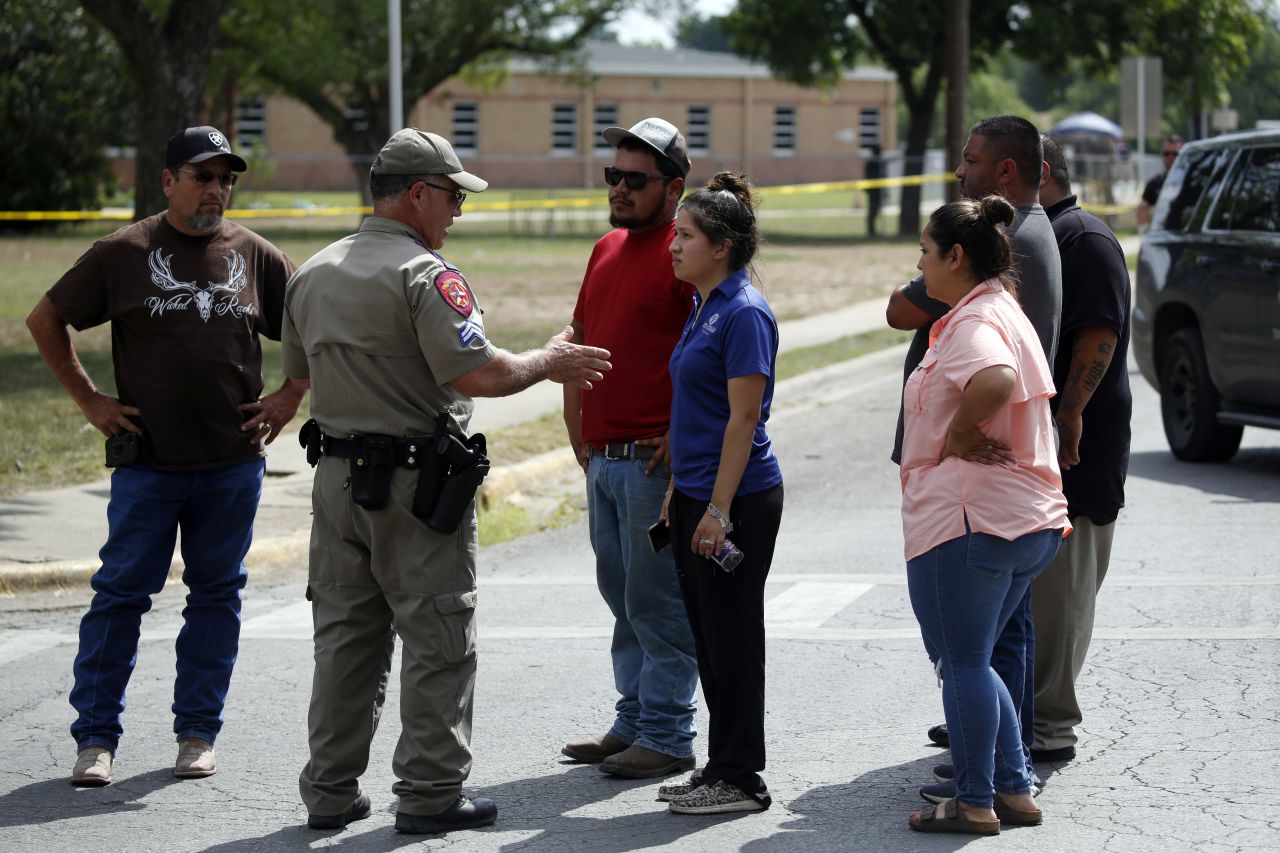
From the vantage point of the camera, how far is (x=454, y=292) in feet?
15.1

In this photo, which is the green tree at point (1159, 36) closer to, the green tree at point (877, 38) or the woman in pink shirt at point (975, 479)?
the green tree at point (877, 38)

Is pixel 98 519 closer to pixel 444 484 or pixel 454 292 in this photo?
pixel 444 484

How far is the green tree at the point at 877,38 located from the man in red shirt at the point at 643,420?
32.2 m

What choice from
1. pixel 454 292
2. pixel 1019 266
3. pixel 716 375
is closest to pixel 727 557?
pixel 716 375

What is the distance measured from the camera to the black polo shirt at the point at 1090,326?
16.7 ft

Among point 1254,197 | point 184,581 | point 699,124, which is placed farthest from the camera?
point 699,124

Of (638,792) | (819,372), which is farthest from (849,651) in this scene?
(819,372)

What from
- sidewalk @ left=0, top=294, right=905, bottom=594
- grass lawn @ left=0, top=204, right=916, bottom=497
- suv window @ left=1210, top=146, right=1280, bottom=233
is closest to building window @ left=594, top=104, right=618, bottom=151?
grass lawn @ left=0, top=204, right=916, bottom=497

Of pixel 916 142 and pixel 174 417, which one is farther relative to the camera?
pixel 916 142

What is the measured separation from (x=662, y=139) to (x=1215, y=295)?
6120mm

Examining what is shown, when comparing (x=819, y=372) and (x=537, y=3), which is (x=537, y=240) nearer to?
(x=537, y=3)

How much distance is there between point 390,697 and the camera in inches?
242

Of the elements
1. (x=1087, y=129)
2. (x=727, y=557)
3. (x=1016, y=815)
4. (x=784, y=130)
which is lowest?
(x=1016, y=815)

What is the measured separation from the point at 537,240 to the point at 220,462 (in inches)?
1116
